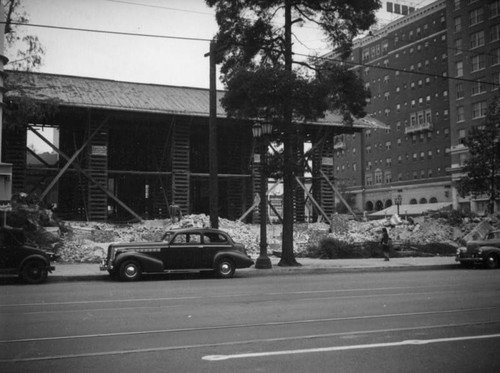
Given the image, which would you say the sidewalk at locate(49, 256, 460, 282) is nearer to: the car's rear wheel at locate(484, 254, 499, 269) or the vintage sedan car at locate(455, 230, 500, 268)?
the vintage sedan car at locate(455, 230, 500, 268)

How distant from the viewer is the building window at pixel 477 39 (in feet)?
219

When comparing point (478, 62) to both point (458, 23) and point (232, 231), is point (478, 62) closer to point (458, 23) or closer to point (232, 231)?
point (458, 23)

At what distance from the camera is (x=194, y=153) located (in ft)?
129

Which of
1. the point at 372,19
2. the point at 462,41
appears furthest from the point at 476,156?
the point at 462,41

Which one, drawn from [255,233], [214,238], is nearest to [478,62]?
[255,233]

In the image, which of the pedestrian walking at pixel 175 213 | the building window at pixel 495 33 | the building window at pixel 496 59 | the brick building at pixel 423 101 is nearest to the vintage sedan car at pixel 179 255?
the pedestrian walking at pixel 175 213

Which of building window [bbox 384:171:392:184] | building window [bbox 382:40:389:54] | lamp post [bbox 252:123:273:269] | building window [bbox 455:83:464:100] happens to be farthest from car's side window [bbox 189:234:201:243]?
building window [bbox 382:40:389:54]

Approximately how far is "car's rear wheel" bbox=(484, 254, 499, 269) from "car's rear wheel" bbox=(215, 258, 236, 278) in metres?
10.9

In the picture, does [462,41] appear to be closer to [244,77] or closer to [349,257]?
[349,257]

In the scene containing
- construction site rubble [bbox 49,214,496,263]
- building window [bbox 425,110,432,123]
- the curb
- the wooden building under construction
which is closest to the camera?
the curb

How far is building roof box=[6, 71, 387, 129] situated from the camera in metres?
28.6

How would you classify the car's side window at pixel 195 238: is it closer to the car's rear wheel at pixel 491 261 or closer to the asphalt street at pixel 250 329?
the asphalt street at pixel 250 329

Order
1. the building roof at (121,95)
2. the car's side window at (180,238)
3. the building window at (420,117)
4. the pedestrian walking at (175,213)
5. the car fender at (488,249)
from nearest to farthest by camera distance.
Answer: the car's side window at (180,238) < the car fender at (488,249) < the building roof at (121,95) < the pedestrian walking at (175,213) < the building window at (420,117)

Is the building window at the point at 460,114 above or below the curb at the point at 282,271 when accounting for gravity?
above
